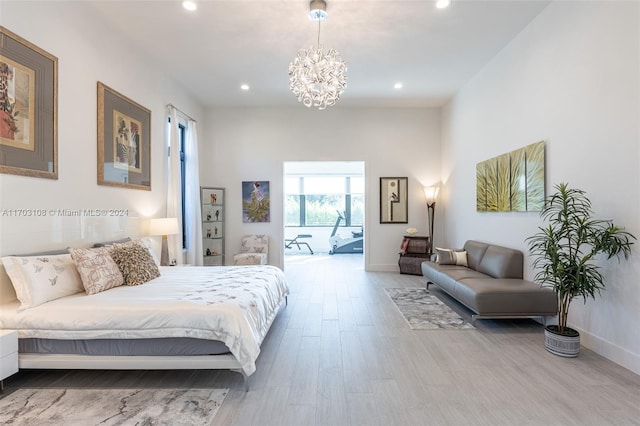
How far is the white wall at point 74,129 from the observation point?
8.48ft

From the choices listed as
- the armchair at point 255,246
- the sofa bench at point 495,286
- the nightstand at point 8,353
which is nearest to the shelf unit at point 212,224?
the armchair at point 255,246

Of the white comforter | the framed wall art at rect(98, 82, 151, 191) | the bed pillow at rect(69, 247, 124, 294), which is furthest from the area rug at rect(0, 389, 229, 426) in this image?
the framed wall art at rect(98, 82, 151, 191)

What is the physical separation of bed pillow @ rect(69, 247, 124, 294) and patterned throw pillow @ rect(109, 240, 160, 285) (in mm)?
78

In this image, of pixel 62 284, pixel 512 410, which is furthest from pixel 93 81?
pixel 512 410

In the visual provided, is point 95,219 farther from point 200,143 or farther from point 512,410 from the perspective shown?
point 512,410

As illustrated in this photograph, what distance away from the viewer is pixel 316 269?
23.2 ft

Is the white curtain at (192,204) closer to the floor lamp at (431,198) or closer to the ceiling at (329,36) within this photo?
the ceiling at (329,36)

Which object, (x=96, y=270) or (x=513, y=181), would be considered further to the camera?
(x=513, y=181)

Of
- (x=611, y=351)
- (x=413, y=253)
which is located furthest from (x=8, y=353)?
(x=413, y=253)

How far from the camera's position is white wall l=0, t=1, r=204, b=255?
2.58 metres

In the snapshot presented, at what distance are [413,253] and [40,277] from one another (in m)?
5.67

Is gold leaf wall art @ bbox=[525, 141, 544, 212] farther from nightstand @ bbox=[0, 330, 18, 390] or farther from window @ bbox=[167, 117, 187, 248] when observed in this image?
window @ bbox=[167, 117, 187, 248]

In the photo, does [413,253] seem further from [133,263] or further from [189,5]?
[189,5]

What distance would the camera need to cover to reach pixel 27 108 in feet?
8.70
